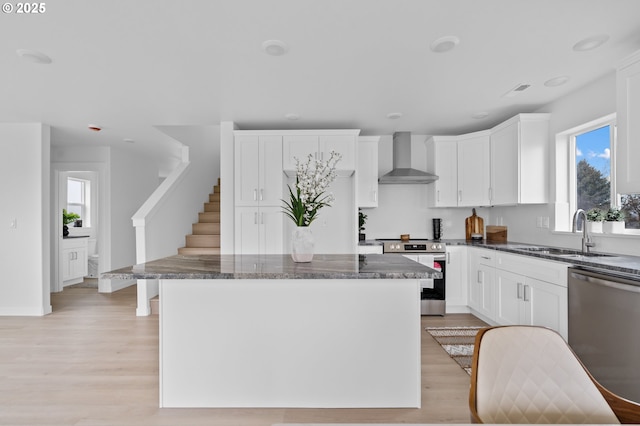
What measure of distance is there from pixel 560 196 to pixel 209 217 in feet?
17.0

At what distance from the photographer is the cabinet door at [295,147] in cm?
434

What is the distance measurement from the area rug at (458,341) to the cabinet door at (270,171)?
93.1 inches

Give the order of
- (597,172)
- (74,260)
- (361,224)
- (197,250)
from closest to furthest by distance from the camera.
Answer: (597,172), (361,224), (197,250), (74,260)

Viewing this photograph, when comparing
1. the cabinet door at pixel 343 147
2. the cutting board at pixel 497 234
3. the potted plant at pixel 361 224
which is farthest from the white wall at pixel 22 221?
the cutting board at pixel 497 234

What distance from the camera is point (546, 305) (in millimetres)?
2791

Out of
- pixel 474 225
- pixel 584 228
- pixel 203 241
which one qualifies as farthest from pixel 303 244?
pixel 203 241

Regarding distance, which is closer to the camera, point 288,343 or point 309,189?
point 288,343

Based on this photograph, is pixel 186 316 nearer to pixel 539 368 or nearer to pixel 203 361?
pixel 203 361

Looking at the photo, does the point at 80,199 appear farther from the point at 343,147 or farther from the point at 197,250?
the point at 343,147

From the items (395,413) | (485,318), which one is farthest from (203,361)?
(485,318)

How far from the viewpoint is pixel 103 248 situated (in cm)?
594

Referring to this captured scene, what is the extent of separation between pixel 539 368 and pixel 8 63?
3981 mm

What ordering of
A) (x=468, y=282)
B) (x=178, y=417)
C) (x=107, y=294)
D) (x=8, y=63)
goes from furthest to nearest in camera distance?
1. (x=107, y=294)
2. (x=468, y=282)
3. (x=8, y=63)
4. (x=178, y=417)

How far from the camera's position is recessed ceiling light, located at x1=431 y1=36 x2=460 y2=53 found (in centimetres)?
238
